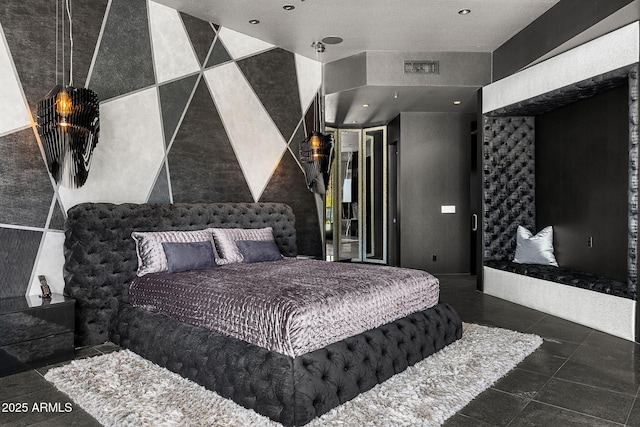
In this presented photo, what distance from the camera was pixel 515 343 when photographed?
3.69 metres

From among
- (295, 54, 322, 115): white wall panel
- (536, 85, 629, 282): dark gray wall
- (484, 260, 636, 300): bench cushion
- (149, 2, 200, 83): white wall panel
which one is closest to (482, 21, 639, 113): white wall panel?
(536, 85, 629, 282): dark gray wall

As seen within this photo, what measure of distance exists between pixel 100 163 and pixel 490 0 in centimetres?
408

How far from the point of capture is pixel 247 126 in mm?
5512

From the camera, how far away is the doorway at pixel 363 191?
839 centimetres

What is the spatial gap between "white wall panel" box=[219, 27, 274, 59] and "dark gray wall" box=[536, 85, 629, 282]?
3757 millimetres

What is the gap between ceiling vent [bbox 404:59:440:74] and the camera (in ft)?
19.5

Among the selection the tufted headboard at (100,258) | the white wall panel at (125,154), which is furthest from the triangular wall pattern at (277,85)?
the tufted headboard at (100,258)

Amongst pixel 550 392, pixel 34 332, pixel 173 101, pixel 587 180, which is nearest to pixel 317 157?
pixel 173 101

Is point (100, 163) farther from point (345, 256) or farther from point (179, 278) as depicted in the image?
point (345, 256)

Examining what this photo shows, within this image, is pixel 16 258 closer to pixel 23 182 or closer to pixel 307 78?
pixel 23 182

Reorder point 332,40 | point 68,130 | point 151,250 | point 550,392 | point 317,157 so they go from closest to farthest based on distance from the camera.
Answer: point 550,392
point 68,130
point 151,250
point 332,40
point 317,157

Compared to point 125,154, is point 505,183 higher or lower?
lower

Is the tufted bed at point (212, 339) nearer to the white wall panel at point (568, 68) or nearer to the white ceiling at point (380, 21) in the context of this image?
the white ceiling at point (380, 21)

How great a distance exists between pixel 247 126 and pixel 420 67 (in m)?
2.44
